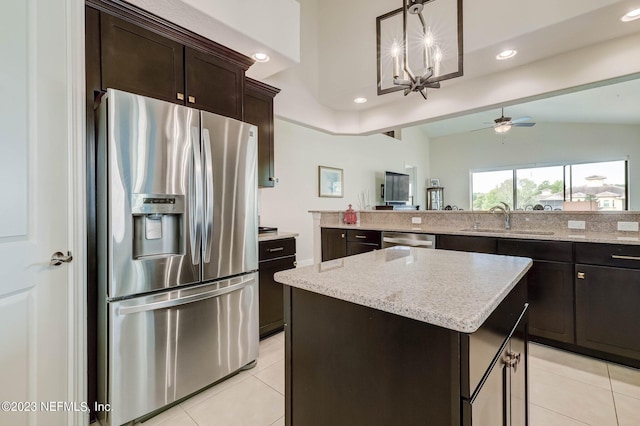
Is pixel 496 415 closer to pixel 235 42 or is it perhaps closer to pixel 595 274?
pixel 595 274

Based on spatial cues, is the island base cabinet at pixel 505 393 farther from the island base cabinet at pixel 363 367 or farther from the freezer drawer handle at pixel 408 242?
the freezer drawer handle at pixel 408 242

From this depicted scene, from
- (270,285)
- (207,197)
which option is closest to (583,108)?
(270,285)

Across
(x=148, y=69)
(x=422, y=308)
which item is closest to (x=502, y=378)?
(x=422, y=308)

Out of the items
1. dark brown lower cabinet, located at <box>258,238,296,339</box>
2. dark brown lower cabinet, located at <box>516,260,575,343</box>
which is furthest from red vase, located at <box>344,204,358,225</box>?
dark brown lower cabinet, located at <box>516,260,575,343</box>

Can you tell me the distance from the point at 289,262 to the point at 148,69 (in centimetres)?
190

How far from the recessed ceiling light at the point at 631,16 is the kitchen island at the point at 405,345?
8.04 feet

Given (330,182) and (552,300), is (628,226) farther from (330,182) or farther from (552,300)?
(330,182)

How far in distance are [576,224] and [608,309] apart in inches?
32.9

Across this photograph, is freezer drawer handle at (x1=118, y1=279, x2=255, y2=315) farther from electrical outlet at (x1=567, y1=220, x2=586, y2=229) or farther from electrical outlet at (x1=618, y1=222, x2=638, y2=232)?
electrical outlet at (x1=618, y1=222, x2=638, y2=232)

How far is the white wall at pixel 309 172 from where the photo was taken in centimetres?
478

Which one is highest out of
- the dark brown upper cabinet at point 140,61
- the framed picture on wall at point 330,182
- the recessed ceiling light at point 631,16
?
the recessed ceiling light at point 631,16

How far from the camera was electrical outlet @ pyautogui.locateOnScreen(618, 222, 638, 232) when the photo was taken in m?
2.34

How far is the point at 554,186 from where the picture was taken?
7.43m

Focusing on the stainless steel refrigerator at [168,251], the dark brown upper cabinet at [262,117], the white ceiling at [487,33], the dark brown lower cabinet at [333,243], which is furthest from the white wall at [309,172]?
the stainless steel refrigerator at [168,251]
